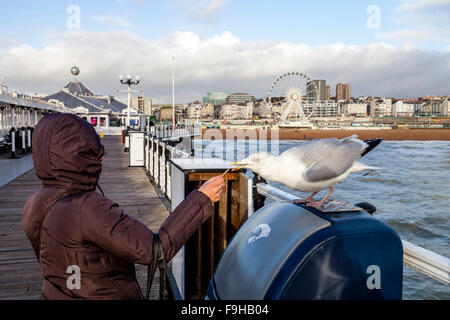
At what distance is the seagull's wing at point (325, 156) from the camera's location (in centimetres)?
219

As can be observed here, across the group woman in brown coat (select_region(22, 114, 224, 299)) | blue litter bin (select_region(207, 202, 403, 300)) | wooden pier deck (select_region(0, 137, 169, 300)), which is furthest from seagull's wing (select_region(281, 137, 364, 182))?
wooden pier deck (select_region(0, 137, 169, 300))

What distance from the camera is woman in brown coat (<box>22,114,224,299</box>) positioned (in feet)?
4.93

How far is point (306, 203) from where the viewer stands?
1.97 metres

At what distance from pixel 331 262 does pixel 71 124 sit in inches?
46.3

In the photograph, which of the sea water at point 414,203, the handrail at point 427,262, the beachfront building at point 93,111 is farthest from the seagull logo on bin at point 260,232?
the beachfront building at point 93,111

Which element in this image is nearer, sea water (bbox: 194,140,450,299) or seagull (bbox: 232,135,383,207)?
seagull (bbox: 232,135,383,207)

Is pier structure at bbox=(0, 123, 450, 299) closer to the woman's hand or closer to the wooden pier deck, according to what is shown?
the wooden pier deck

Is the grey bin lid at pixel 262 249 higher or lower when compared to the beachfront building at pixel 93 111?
lower

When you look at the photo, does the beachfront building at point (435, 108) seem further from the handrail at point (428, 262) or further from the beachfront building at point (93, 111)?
the handrail at point (428, 262)

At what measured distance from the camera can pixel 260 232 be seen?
1910 mm

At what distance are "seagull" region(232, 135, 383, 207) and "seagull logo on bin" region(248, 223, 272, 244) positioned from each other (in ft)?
1.17

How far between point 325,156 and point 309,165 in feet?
0.35

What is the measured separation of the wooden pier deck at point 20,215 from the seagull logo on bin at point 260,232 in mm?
2294

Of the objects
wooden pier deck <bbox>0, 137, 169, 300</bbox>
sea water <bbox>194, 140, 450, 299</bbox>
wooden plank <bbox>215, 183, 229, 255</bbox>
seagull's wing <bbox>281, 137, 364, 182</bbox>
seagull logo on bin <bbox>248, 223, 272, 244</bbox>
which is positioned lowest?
sea water <bbox>194, 140, 450, 299</bbox>
